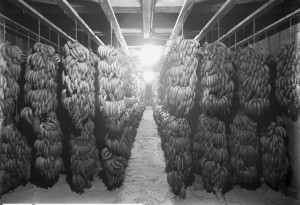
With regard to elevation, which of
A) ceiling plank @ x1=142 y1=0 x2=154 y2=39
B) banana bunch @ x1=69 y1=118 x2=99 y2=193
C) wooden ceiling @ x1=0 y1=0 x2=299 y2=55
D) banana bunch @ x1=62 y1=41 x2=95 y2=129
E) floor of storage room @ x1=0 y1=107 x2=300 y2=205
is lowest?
floor of storage room @ x1=0 y1=107 x2=300 y2=205

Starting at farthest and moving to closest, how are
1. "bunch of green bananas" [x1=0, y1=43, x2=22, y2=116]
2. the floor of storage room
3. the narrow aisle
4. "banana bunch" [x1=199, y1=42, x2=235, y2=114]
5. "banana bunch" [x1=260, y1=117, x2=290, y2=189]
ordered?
the narrow aisle < the floor of storage room < "banana bunch" [x1=260, y1=117, x2=290, y2=189] < "banana bunch" [x1=199, y1=42, x2=235, y2=114] < "bunch of green bananas" [x1=0, y1=43, x2=22, y2=116]

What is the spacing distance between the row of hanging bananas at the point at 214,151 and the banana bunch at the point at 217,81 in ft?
0.67

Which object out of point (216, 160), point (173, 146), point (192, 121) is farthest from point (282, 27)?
point (173, 146)

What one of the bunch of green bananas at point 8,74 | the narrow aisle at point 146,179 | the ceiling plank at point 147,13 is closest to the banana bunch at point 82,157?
the narrow aisle at point 146,179

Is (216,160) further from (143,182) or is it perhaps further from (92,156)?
(92,156)

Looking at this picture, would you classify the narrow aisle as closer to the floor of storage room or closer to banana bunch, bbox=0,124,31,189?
the floor of storage room

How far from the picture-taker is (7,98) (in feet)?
9.20

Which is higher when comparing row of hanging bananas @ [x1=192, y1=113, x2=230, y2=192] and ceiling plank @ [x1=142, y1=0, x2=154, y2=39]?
ceiling plank @ [x1=142, y1=0, x2=154, y2=39]

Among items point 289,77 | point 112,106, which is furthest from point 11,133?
point 289,77

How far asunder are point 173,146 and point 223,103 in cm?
98

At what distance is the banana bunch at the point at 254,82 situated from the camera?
282 cm

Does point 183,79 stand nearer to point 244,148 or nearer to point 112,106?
point 112,106

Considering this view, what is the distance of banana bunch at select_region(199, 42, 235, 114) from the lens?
2820 millimetres

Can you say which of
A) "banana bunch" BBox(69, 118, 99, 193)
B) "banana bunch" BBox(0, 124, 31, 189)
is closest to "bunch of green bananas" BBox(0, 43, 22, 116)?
"banana bunch" BBox(0, 124, 31, 189)
